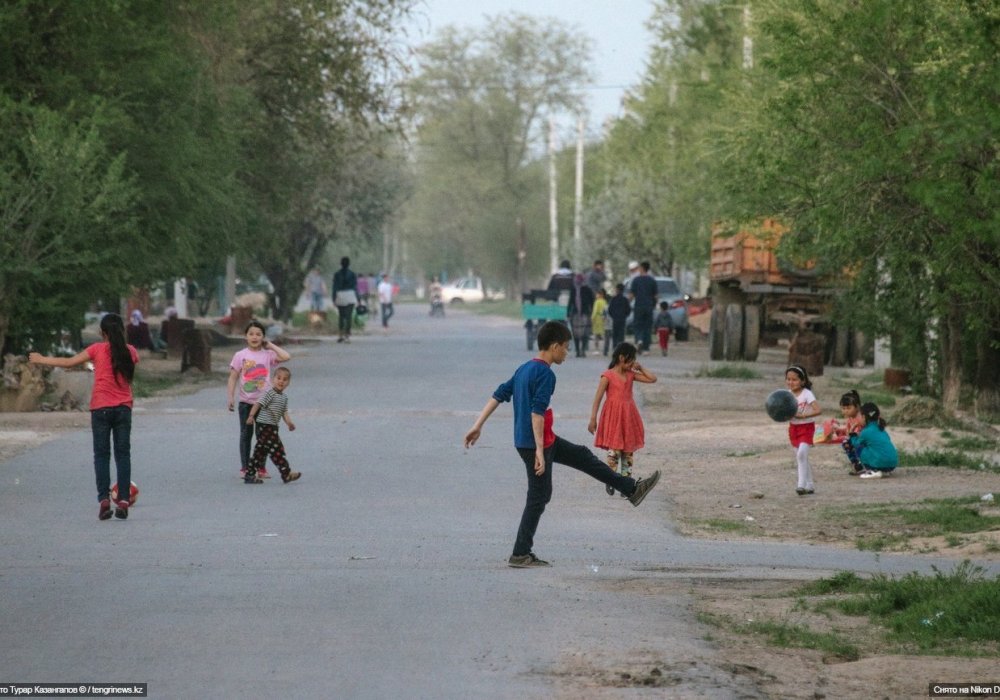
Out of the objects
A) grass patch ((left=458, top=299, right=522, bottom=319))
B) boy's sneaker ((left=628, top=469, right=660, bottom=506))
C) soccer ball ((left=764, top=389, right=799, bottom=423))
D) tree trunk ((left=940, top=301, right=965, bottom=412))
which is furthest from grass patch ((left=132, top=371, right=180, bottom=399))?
grass patch ((left=458, top=299, right=522, bottom=319))

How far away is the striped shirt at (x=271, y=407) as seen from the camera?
52.9ft

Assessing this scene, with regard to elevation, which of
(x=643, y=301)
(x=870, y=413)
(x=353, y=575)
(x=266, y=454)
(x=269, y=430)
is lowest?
(x=353, y=575)

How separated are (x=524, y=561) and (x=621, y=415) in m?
4.74

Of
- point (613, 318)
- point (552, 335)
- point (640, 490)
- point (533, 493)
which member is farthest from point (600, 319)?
point (533, 493)

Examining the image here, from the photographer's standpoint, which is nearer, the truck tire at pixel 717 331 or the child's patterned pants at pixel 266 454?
the child's patterned pants at pixel 266 454

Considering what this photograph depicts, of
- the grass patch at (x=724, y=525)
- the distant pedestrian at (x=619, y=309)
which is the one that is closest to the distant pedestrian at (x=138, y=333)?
the distant pedestrian at (x=619, y=309)

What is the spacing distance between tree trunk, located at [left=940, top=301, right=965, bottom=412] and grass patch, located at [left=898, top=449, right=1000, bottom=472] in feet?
20.1

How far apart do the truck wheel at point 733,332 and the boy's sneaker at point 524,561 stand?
87.5ft

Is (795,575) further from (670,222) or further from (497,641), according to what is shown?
(670,222)

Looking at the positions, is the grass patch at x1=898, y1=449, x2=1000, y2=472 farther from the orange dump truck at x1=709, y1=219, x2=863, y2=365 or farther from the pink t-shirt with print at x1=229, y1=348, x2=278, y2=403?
the orange dump truck at x1=709, y1=219, x2=863, y2=365

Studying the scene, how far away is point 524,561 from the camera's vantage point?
10.9m

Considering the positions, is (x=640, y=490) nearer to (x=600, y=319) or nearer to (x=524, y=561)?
(x=524, y=561)

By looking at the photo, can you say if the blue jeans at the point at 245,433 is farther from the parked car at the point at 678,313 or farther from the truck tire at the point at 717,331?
the parked car at the point at 678,313

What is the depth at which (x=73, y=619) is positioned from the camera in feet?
29.3
